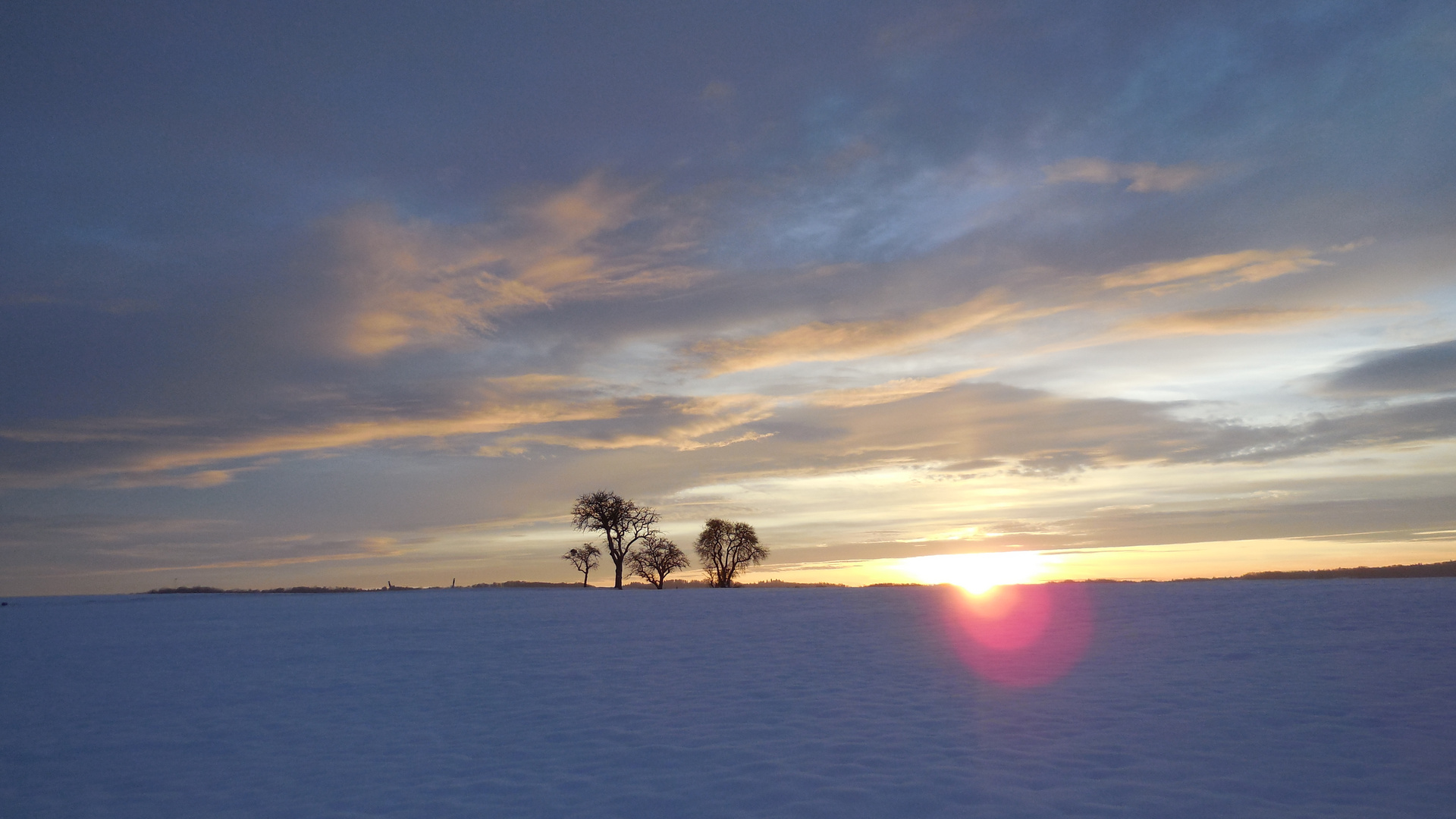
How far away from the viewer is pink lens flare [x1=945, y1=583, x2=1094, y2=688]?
17.8 metres

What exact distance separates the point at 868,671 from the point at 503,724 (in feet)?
28.0

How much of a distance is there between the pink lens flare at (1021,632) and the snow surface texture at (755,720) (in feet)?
1.92

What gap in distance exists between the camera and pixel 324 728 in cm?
1456

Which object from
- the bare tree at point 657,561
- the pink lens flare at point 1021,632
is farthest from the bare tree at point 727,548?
the pink lens flare at point 1021,632

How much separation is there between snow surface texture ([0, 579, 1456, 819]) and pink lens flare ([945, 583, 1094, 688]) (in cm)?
58

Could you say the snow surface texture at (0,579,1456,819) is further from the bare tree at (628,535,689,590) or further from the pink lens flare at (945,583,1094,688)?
the bare tree at (628,535,689,590)

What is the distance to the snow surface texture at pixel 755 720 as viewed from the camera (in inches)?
381

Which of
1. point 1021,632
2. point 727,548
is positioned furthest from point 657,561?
point 1021,632

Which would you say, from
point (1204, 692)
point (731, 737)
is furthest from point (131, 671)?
point (1204, 692)

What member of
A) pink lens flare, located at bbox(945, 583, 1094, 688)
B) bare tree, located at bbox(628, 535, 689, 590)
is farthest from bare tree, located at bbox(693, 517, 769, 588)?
pink lens flare, located at bbox(945, 583, 1094, 688)

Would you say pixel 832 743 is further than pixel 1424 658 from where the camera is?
No

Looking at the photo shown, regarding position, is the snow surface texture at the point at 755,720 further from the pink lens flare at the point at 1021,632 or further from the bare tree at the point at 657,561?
the bare tree at the point at 657,561

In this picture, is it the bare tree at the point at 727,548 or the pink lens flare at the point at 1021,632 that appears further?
the bare tree at the point at 727,548

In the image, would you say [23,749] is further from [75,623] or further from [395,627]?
[75,623]
